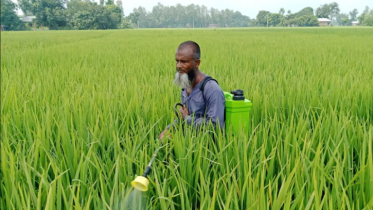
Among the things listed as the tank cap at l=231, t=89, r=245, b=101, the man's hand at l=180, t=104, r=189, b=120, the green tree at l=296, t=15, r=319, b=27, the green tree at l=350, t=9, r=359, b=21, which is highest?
the green tree at l=350, t=9, r=359, b=21

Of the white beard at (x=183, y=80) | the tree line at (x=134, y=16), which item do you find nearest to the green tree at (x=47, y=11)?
the tree line at (x=134, y=16)

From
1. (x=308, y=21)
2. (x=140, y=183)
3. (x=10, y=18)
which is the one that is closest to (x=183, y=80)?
(x=140, y=183)

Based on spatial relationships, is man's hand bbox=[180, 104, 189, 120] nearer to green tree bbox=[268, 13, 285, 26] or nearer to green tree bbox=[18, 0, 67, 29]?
green tree bbox=[18, 0, 67, 29]

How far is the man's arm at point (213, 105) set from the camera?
1.56m

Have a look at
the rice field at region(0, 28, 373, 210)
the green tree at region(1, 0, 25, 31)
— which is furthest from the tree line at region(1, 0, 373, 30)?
the rice field at region(0, 28, 373, 210)

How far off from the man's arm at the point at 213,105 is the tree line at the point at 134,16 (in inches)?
1703

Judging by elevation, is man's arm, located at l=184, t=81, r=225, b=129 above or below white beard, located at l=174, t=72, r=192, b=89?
below

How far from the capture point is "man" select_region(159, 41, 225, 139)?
157cm

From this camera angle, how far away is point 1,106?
200 cm

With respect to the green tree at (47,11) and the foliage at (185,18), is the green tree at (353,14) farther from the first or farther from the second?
the green tree at (47,11)

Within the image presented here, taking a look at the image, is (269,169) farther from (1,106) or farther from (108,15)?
(108,15)

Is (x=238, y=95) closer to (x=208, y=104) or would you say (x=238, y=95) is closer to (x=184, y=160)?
(x=208, y=104)

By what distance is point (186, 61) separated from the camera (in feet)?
5.27

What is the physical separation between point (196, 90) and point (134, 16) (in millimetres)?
84477
